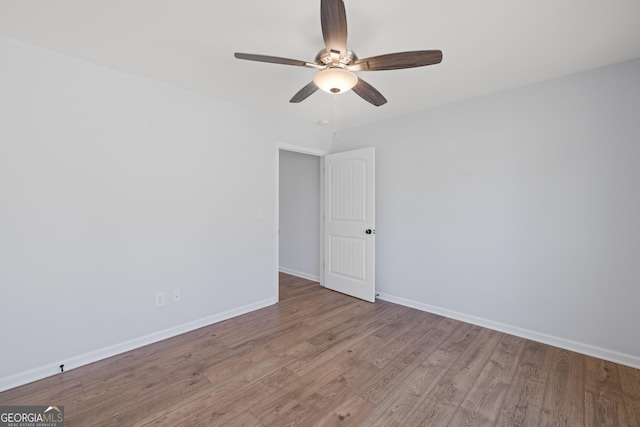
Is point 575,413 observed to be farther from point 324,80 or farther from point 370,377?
point 324,80

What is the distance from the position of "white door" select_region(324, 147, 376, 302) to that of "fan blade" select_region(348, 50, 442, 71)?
1854mm

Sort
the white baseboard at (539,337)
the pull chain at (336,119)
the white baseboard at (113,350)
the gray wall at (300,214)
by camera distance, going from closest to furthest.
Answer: the white baseboard at (113,350)
the white baseboard at (539,337)
the pull chain at (336,119)
the gray wall at (300,214)

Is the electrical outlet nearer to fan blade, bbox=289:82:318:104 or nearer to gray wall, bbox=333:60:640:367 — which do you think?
fan blade, bbox=289:82:318:104

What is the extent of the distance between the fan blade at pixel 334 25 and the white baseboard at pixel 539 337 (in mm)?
2866

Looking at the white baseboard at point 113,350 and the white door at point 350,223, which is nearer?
the white baseboard at point 113,350

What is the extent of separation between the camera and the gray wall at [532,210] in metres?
2.20

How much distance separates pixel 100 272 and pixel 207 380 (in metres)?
1.24

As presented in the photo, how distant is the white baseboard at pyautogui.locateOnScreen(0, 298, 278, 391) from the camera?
1.92 meters

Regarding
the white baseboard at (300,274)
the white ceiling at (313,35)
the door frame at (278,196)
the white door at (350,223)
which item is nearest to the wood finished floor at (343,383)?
the door frame at (278,196)

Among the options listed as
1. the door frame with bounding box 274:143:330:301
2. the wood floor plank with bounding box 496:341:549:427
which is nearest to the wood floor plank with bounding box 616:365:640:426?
the wood floor plank with bounding box 496:341:549:427

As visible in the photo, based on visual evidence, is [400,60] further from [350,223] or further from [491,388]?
[350,223]

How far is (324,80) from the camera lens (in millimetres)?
1674

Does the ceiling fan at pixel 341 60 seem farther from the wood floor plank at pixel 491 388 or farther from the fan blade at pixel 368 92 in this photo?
the wood floor plank at pixel 491 388

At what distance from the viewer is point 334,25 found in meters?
1.40
